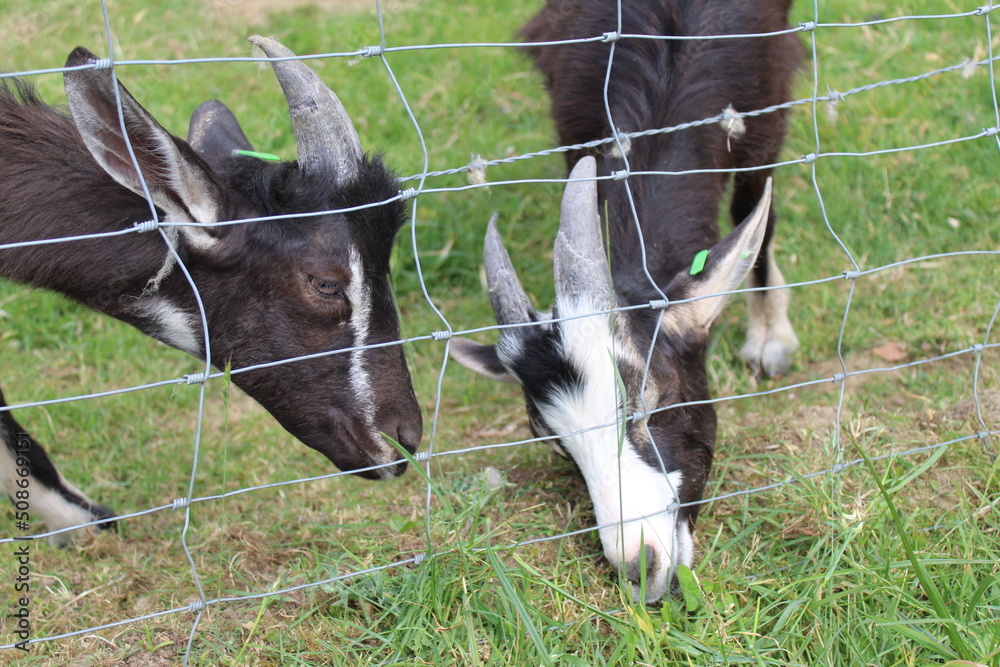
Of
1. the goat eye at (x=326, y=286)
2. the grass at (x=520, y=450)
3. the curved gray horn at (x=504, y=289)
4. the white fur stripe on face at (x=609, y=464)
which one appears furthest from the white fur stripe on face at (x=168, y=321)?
the white fur stripe on face at (x=609, y=464)

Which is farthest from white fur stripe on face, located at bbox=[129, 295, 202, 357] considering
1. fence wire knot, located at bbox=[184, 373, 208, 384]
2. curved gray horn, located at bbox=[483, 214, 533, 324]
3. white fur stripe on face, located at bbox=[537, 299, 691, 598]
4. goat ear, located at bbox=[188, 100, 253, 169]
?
white fur stripe on face, located at bbox=[537, 299, 691, 598]

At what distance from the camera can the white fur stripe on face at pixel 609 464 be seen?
2553 mm

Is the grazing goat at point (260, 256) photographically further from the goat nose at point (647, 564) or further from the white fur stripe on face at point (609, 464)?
the goat nose at point (647, 564)

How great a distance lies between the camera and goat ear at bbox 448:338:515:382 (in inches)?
122

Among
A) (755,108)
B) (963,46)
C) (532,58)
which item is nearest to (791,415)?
(755,108)

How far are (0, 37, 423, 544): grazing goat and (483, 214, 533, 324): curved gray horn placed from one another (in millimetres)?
303

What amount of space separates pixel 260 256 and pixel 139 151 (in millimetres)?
428

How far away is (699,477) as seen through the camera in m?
2.79

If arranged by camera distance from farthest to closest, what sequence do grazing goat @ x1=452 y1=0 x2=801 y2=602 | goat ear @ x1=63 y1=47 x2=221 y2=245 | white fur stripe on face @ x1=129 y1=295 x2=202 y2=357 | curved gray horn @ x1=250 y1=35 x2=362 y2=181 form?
white fur stripe on face @ x1=129 y1=295 x2=202 y2=357
grazing goat @ x1=452 y1=0 x2=801 y2=602
curved gray horn @ x1=250 y1=35 x2=362 y2=181
goat ear @ x1=63 y1=47 x2=221 y2=245

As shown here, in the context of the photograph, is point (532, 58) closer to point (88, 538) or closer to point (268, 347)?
point (268, 347)

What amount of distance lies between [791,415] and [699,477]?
2.40ft

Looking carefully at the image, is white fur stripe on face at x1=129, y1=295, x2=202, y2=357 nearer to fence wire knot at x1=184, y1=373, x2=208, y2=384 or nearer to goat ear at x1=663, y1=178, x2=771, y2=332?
fence wire knot at x1=184, y1=373, x2=208, y2=384

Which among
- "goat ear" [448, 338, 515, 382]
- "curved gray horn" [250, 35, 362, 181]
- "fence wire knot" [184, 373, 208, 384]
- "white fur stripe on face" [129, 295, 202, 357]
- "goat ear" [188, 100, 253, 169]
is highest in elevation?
"curved gray horn" [250, 35, 362, 181]

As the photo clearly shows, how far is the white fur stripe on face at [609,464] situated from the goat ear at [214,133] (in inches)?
51.4
